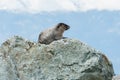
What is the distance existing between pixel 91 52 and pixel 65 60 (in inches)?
30.7

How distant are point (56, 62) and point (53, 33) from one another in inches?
370

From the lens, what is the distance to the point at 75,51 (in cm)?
1246

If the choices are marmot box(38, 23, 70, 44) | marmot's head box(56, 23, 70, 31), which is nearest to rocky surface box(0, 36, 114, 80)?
marmot box(38, 23, 70, 44)

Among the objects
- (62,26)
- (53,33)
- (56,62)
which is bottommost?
(56,62)

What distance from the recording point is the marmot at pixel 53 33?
68.0 feet

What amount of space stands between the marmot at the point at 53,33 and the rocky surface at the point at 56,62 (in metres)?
7.53

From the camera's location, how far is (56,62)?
12.4m

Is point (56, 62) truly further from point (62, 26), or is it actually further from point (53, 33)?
point (62, 26)

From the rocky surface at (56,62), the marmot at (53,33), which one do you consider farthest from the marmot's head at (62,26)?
the rocky surface at (56,62)

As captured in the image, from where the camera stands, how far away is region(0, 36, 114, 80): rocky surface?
12125 mm

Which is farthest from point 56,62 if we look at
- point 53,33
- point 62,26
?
point 62,26

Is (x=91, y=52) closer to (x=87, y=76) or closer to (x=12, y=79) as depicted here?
(x=87, y=76)

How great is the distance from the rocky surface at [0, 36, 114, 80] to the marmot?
7.53m

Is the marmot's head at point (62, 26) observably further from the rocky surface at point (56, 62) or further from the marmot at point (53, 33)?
the rocky surface at point (56, 62)
